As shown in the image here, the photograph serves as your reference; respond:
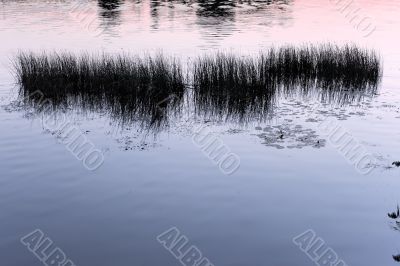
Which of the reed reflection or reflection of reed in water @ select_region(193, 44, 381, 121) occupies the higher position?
reflection of reed in water @ select_region(193, 44, 381, 121)

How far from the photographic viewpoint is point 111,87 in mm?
21469

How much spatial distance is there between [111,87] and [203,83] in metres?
4.05

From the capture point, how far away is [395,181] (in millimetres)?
12047

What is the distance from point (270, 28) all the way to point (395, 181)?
37.1 meters

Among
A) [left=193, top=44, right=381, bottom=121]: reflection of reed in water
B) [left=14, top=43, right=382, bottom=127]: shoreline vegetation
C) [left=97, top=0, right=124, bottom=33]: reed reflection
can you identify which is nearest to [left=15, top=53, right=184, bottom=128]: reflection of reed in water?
[left=14, top=43, right=382, bottom=127]: shoreline vegetation

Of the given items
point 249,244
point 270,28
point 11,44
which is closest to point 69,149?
point 249,244

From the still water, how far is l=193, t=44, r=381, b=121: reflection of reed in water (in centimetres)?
56

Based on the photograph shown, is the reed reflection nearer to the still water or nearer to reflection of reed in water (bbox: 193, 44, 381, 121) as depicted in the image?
reflection of reed in water (bbox: 193, 44, 381, 121)

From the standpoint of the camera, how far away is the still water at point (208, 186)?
9164mm

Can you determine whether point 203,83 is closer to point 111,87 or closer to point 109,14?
point 111,87

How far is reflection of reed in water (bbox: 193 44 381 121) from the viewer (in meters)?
20.0

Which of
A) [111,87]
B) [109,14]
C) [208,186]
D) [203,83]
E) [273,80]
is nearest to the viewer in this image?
[208,186]

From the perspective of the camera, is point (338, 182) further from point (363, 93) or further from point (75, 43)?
point (75, 43)

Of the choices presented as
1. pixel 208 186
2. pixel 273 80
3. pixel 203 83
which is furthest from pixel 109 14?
pixel 208 186
